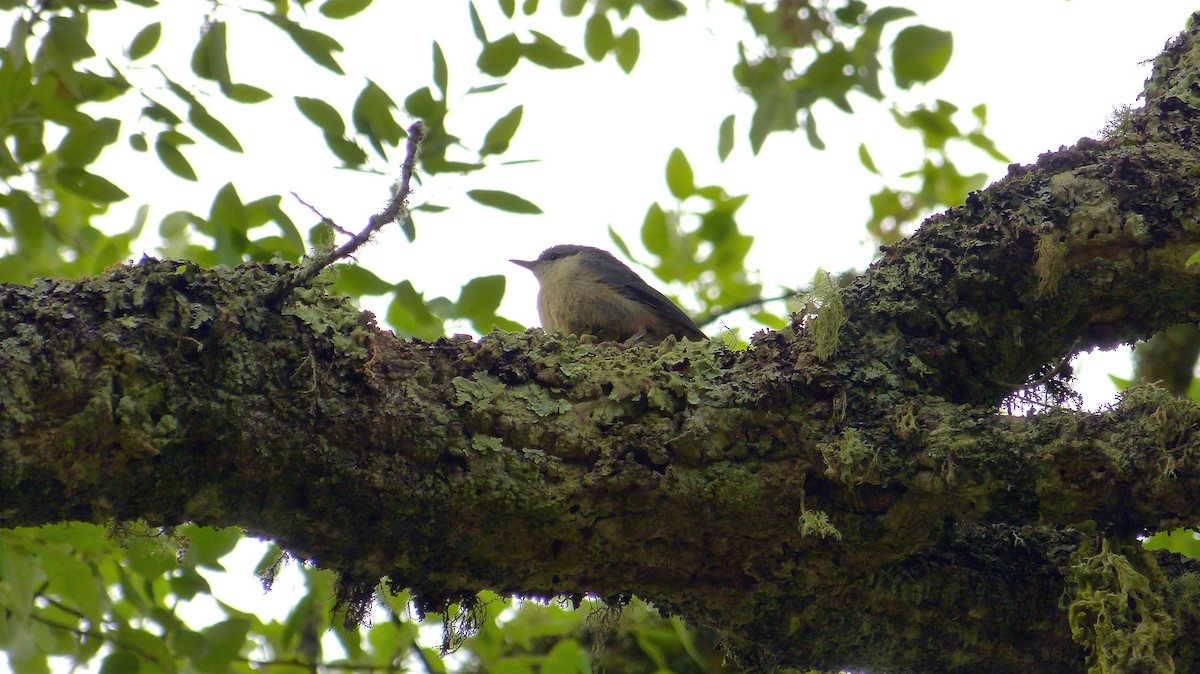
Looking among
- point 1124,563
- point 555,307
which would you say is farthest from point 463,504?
point 555,307

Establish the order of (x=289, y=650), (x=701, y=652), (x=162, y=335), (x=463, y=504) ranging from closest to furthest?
(x=162, y=335) < (x=463, y=504) < (x=289, y=650) < (x=701, y=652)

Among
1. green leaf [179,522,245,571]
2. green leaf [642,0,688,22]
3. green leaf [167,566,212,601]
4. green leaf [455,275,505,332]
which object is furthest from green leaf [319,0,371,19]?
green leaf [167,566,212,601]

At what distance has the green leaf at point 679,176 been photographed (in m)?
5.19

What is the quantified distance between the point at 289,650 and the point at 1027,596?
8.84 feet

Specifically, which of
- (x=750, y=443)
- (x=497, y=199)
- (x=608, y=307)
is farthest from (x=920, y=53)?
(x=750, y=443)

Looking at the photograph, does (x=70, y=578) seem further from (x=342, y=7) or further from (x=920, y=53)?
(x=920, y=53)

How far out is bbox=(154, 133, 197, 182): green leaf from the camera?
3584 millimetres

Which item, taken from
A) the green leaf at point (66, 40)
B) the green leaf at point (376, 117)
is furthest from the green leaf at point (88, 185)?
the green leaf at point (376, 117)

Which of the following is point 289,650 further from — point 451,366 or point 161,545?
point 451,366

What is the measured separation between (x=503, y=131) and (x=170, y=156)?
1181 mm

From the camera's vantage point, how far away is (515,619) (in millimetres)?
4930

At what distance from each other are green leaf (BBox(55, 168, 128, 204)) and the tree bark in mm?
1578

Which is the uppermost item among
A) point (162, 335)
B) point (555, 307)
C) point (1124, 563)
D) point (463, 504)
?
point (555, 307)

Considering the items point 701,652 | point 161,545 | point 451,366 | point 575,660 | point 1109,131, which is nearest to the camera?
point 451,366
